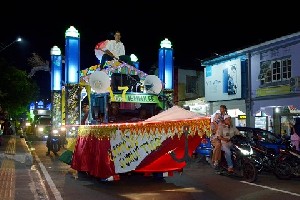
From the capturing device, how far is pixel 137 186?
34.5 feet

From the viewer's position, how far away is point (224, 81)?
29.6m

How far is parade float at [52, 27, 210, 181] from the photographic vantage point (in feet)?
29.3

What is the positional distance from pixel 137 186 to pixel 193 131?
2760 mm

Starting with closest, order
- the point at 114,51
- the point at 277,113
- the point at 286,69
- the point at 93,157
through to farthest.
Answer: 1. the point at 93,157
2. the point at 114,51
3. the point at 286,69
4. the point at 277,113

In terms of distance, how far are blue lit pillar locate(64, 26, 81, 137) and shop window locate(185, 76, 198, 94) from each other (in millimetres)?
23881

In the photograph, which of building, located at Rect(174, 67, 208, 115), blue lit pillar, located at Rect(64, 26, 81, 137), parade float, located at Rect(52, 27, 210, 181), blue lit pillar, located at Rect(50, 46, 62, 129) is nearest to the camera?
parade float, located at Rect(52, 27, 210, 181)

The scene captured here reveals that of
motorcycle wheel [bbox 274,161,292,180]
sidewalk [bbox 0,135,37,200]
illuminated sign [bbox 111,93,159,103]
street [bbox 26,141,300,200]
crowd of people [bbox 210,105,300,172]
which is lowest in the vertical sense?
street [bbox 26,141,300,200]

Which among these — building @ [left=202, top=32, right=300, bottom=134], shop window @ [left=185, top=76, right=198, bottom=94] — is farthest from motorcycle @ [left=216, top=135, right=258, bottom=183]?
shop window @ [left=185, top=76, right=198, bottom=94]

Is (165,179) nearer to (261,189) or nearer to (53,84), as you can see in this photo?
(261,189)

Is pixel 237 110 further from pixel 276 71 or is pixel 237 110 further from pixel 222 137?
pixel 222 137

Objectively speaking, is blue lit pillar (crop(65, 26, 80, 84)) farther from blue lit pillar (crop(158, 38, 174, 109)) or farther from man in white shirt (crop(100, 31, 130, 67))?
blue lit pillar (crop(158, 38, 174, 109))

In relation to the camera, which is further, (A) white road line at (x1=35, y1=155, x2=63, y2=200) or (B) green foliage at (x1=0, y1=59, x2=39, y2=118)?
(B) green foliage at (x1=0, y1=59, x2=39, y2=118)

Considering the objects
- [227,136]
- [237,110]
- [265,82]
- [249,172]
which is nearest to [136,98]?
[227,136]

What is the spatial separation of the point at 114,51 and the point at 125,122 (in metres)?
3.68
